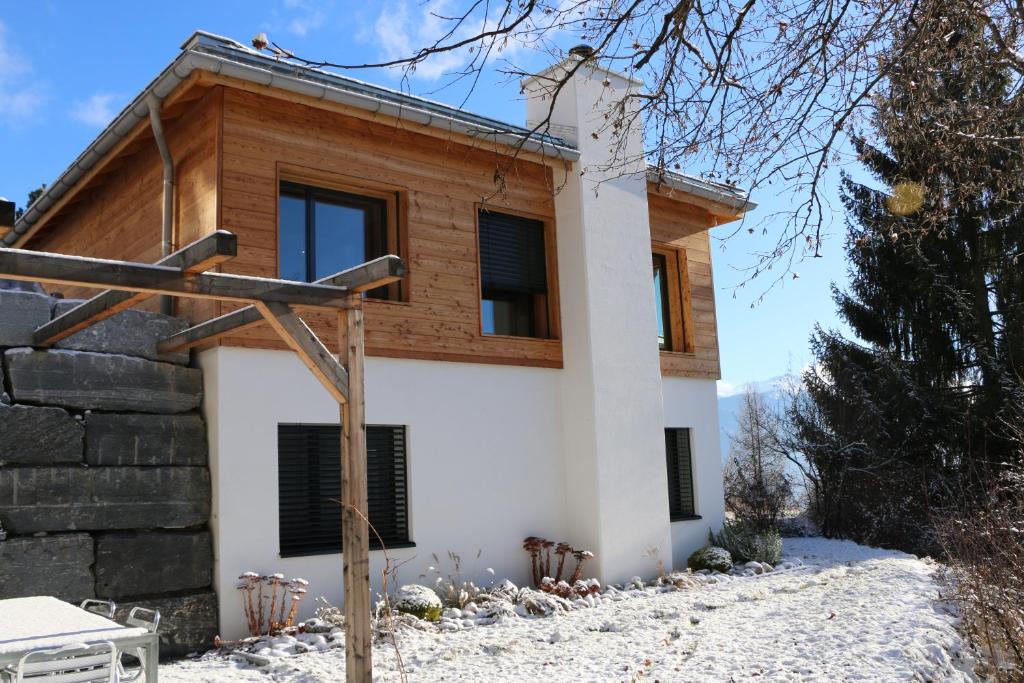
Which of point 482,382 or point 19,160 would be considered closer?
point 482,382

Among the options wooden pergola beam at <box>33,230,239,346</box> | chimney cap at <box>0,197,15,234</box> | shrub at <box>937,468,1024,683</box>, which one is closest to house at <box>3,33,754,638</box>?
wooden pergola beam at <box>33,230,239,346</box>

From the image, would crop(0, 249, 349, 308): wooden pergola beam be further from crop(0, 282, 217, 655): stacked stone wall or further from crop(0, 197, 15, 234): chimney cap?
crop(0, 282, 217, 655): stacked stone wall

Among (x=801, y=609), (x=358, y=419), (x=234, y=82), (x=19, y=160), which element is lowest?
(x=801, y=609)

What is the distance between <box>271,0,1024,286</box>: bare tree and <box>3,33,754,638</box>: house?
1.87 m

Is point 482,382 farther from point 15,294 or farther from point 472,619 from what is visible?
point 15,294

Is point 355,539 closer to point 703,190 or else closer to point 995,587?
point 995,587

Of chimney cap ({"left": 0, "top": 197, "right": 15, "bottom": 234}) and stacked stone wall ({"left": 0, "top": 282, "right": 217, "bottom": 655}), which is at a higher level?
chimney cap ({"left": 0, "top": 197, "right": 15, "bottom": 234})

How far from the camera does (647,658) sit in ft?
20.1

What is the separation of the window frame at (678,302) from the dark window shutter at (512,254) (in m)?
2.13

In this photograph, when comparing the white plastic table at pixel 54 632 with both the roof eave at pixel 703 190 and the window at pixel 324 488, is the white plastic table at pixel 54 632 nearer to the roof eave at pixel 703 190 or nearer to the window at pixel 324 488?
the window at pixel 324 488

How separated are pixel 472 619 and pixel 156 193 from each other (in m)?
5.00

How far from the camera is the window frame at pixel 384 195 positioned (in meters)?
8.38

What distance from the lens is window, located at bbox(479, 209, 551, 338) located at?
9758mm

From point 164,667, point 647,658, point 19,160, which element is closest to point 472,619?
point 647,658
